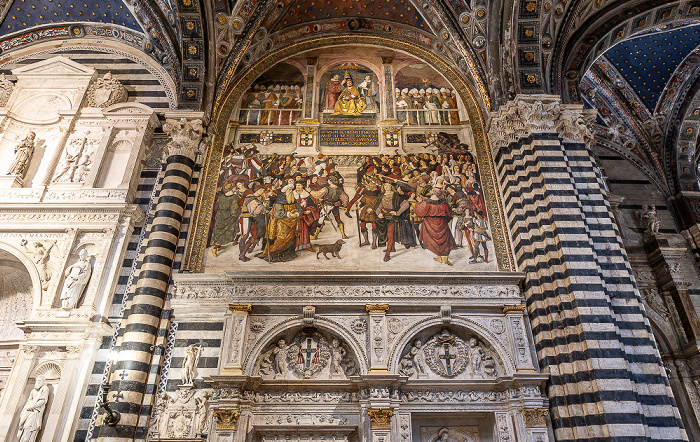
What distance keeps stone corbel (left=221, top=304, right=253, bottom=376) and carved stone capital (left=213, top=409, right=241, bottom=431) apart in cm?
60

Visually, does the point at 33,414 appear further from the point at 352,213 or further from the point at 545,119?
the point at 545,119

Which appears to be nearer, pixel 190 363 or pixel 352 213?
pixel 190 363

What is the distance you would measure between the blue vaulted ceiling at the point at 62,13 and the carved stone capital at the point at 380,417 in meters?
10.8

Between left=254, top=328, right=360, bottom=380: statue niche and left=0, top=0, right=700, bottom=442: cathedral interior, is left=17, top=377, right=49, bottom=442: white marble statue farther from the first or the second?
left=254, top=328, right=360, bottom=380: statue niche

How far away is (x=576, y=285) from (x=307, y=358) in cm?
486

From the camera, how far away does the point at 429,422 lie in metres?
8.45

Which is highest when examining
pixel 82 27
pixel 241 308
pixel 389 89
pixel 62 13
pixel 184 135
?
pixel 62 13

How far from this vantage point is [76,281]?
9.02 m

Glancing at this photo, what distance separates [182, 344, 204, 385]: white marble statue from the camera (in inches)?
324

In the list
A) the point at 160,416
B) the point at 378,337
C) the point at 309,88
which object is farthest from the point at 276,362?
the point at 309,88

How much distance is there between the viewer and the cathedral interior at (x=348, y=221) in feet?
26.6

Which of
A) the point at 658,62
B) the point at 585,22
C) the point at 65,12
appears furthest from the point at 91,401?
the point at 658,62

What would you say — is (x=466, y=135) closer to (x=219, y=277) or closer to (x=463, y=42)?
(x=463, y=42)

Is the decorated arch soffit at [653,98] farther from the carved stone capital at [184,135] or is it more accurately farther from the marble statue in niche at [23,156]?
the marble statue in niche at [23,156]
